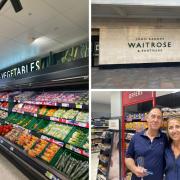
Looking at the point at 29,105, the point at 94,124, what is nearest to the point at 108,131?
the point at 94,124

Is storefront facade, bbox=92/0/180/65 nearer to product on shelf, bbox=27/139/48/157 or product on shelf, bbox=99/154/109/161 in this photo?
product on shelf, bbox=27/139/48/157

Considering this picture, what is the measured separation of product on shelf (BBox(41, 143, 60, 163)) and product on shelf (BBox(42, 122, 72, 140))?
16 centimetres

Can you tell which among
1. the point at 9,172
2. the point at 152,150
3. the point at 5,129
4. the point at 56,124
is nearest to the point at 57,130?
the point at 56,124

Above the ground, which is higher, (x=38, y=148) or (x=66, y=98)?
(x=66, y=98)

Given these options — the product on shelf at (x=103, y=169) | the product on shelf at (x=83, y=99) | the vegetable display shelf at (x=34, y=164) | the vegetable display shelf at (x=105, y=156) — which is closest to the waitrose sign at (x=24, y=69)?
the vegetable display shelf at (x=34, y=164)

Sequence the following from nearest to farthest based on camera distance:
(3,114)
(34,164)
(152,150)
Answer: (152,150) → (34,164) → (3,114)

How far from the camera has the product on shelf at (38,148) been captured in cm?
347

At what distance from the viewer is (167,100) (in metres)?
2.16

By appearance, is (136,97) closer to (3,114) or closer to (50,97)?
(50,97)

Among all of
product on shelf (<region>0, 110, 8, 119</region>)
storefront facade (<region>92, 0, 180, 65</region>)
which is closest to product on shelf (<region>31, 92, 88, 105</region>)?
product on shelf (<region>0, 110, 8, 119</region>)

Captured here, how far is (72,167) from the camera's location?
2738 millimetres

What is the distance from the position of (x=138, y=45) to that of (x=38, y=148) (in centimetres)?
669

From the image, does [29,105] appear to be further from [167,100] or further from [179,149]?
[179,149]

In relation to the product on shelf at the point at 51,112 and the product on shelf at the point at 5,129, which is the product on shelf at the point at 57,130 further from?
the product on shelf at the point at 5,129
